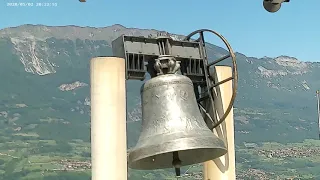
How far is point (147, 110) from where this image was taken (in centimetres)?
930

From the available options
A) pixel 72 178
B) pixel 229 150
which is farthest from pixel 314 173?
pixel 229 150

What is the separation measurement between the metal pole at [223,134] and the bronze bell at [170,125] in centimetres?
157

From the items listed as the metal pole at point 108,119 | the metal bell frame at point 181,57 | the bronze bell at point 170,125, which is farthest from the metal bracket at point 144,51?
the bronze bell at point 170,125

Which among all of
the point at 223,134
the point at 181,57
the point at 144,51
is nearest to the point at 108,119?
the point at 144,51

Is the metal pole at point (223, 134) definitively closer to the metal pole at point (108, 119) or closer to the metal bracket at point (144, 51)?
the metal bracket at point (144, 51)

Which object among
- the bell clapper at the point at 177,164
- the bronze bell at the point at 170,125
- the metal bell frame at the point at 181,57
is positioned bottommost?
the bell clapper at the point at 177,164

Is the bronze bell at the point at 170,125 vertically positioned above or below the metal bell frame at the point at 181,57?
below

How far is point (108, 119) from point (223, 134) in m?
2.65

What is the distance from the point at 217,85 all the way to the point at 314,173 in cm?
19682

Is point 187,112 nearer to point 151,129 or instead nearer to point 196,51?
point 151,129

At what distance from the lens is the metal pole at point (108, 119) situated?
9609 mm

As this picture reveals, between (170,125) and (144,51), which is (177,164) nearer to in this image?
(170,125)

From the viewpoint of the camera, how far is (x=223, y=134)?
11430 millimetres

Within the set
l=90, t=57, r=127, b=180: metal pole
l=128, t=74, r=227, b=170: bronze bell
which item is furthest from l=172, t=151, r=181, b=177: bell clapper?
l=90, t=57, r=127, b=180: metal pole
